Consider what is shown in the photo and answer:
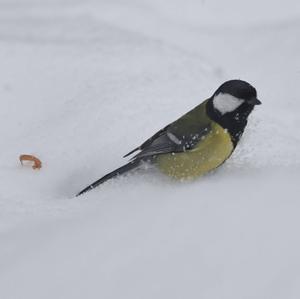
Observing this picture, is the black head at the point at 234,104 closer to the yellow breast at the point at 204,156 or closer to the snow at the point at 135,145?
the yellow breast at the point at 204,156

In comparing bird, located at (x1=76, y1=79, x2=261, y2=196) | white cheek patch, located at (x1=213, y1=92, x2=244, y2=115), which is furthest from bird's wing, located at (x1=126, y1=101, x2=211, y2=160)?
white cheek patch, located at (x1=213, y1=92, x2=244, y2=115)

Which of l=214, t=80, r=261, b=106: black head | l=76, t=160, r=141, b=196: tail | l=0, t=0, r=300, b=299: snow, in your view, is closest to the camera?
l=0, t=0, r=300, b=299: snow

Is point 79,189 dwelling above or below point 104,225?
below

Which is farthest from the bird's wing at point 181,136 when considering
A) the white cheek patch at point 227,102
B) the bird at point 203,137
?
the white cheek patch at point 227,102

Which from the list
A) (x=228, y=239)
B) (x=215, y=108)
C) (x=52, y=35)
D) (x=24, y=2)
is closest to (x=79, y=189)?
(x=215, y=108)

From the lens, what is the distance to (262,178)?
3148 millimetres

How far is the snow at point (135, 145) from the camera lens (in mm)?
2451

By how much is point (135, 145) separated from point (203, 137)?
63cm

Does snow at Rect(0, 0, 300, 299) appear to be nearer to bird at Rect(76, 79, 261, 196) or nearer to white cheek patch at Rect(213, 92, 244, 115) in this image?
bird at Rect(76, 79, 261, 196)

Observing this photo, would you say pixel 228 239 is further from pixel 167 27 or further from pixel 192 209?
pixel 167 27

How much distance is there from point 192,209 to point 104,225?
378mm

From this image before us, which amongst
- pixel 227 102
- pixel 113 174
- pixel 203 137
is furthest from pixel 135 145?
pixel 227 102

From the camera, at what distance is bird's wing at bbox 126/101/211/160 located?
3.51 m

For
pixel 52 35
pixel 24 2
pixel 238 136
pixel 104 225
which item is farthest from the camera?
pixel 24 2
